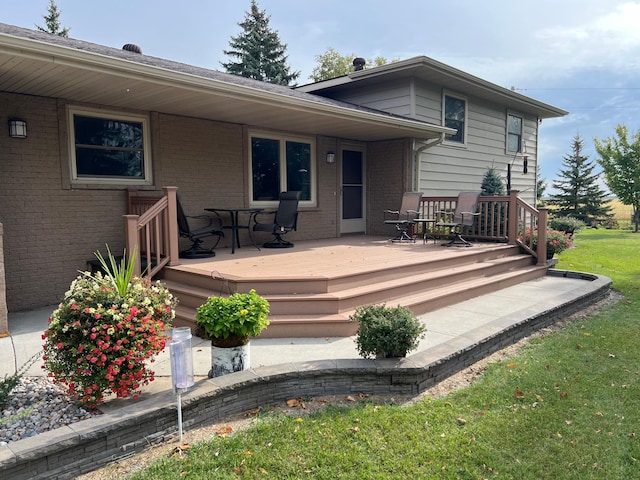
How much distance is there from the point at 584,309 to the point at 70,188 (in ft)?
22.6

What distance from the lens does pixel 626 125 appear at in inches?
779

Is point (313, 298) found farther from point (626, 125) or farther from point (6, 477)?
point (626, 125)

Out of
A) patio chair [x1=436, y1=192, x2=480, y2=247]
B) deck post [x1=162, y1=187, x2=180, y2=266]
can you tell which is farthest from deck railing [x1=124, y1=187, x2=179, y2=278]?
patio chair [x1=436, y1=192, x2=480, y2=247]

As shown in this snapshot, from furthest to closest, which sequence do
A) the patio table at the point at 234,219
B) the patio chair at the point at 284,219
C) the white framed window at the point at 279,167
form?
the white framed window at the point at 279,167 → the patio chair at the point at 284,219 → the patio table at the point at 234,219

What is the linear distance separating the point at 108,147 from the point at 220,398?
466cm

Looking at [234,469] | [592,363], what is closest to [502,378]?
[592,363]

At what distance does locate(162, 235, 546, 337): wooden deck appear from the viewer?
4.57 metres

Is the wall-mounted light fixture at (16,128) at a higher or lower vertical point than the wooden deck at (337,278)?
higher

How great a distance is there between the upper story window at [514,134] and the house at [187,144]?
1474 mm

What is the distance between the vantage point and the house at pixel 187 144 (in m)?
5.28

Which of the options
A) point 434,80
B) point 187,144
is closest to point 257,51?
point 434,80

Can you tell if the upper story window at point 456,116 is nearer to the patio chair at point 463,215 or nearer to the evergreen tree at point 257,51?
the patio chair at point 463,215

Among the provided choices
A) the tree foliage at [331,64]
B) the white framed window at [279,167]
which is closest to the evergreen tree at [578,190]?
the tree foliage at [331,64]

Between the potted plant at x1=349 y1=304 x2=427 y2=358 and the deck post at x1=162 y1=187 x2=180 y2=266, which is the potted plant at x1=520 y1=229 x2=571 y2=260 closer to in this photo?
the potted plant at x1=349 y1=304 x2=427 y2=358
